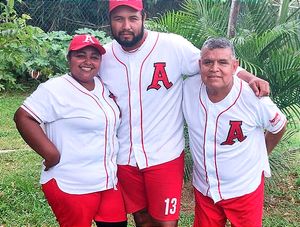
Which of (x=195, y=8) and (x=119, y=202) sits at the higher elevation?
(x=195, y=8)

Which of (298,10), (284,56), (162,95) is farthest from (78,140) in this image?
(298,10)

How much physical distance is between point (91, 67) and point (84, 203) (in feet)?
2.78

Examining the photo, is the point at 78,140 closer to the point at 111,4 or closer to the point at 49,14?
the point at 111,4

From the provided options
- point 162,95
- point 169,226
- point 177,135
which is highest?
point 162,95

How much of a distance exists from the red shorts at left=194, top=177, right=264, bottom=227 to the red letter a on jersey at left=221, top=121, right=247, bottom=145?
0.35m

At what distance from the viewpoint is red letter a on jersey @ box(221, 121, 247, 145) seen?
288 cm

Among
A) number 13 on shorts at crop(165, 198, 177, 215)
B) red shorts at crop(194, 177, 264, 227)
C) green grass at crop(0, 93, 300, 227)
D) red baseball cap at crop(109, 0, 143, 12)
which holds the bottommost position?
green grass at crop(0, 93, 300, 227)

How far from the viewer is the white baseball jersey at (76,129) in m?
2.85

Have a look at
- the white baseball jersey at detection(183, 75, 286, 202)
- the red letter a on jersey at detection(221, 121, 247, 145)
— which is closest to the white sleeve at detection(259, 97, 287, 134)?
the white baseball jersey at detection(183, 75, 286, 202)

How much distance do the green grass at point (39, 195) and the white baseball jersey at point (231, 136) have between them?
1.71 m

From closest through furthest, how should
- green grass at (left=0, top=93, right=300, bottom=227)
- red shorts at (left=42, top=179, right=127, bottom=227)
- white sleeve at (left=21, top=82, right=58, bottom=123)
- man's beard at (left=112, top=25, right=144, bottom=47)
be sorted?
white sleeve at (left=21, top=82, right=58, bottom=123)
red shorts at (left=42, top=179, right=127, bottom=227)
man's beard at (left=112, top=25, right=144, bottom=47)
green grass at (left=0, top=93, right=300, bottom=227)

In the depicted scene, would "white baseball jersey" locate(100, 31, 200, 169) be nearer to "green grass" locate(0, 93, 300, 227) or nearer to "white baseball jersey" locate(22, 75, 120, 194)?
"white baseball jersey" locate(22, 75, 120, 194)

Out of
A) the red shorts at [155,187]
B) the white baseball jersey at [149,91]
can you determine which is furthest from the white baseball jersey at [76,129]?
the red shorts at [155,187]

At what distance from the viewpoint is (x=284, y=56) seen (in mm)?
4383
